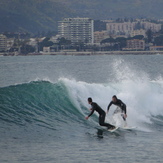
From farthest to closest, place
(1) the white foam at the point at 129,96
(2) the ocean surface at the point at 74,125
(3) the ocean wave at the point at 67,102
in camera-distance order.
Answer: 1. (1) the white foam at the point at 129,96
2. (3) the ocean wave at the point at 67,102
3. (2) the ocean surface at the point at 74,125

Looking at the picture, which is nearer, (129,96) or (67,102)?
(67,102)

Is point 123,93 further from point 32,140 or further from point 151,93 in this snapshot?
point 32,140

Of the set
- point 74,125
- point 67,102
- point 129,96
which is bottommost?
point 74,125

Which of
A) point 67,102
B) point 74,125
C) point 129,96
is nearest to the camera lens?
point 74,125

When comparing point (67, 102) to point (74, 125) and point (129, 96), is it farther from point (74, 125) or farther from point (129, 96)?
point (74, 125)

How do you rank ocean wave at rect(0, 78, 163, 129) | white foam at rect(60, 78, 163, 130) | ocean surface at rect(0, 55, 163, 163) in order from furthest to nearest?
white foam at rect(60, 78, 163, 130) < ocean wave at rect(0, 78, 163, 129) < ocean surface at rect(0, 55, 163, 163)

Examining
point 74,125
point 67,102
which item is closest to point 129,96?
point 67,102

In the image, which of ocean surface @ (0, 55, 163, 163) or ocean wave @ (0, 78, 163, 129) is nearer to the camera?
ocean surface @ (0, 55, 163, 163)

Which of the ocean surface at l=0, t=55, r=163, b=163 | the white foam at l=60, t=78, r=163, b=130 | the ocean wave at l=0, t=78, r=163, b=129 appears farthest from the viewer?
the white foam at l=60, t=78, r=163, b=130

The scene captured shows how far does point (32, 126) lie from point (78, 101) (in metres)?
5.71

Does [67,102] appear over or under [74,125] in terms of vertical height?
over

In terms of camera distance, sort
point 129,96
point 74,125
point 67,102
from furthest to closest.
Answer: point 129,96, point 67,102, point 74,125

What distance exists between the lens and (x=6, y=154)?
55.6ft

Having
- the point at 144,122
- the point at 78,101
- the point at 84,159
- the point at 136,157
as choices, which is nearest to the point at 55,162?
the point at 84,159
